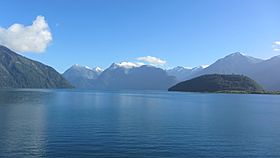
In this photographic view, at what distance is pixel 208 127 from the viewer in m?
91.8

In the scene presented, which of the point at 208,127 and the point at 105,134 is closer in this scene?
the point at 105,134

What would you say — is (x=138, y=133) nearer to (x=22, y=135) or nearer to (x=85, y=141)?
(x=85, y=141)

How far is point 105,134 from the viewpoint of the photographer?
76.7 metres

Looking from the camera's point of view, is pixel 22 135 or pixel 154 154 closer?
pixel 154 154

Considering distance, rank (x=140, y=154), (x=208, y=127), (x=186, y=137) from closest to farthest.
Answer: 1. (x=140, y=154)
2. (x=186, y=137)
3. (x=208, y=127)

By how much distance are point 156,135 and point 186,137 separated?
6514 millimetres

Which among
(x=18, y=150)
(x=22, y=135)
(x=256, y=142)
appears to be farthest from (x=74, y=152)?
(x=256, y=142)

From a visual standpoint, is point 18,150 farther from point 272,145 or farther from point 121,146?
point 272,145

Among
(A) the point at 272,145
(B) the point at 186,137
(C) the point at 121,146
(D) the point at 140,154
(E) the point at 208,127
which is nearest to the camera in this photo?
(D) the point at 140,154

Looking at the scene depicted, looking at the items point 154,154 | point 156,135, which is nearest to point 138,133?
point 156,135

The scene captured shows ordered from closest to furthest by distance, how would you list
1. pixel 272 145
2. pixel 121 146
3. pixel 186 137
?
1. pixel 121 146
2. pixel 272 145
3. pixel 186 137

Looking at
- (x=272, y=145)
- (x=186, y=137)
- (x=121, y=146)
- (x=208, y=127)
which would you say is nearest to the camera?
(x=121, y=146)

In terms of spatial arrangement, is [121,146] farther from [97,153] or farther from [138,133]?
[138,133]

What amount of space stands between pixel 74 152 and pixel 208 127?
147 feet
